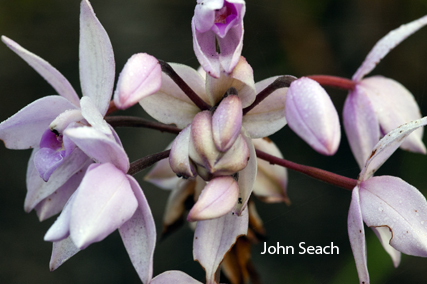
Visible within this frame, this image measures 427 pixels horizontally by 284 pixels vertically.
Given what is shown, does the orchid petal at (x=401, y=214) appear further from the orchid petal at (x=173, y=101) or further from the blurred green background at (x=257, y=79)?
the blurred green background at (x=257, y=79)

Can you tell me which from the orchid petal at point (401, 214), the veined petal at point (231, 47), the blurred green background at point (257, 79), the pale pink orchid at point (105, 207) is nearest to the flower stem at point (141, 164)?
the pale pink orchid at point (105, 207)

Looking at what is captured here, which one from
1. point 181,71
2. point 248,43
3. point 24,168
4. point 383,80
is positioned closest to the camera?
point 181,71

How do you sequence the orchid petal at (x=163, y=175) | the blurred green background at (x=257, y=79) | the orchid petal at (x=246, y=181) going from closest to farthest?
the orchid petal at (x=246, y=181) < the orchid petal at (x=163, y=175) < the blurred green background at (x=257, y=79)

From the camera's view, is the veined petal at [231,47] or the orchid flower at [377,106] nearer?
the veined petal at [231,47]

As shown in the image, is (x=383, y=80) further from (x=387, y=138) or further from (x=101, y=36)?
(x=101, y=36)

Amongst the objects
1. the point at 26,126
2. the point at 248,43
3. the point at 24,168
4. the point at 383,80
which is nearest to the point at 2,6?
the point at 24,168

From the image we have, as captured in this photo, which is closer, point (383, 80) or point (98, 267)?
point (383, 80)

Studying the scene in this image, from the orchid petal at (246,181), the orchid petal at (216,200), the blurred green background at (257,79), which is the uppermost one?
the orchid petal at (216,200)

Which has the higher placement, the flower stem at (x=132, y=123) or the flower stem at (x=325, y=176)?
the flower stem at (x=132, y=123)

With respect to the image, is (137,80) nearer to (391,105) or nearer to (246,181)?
(246,181)
